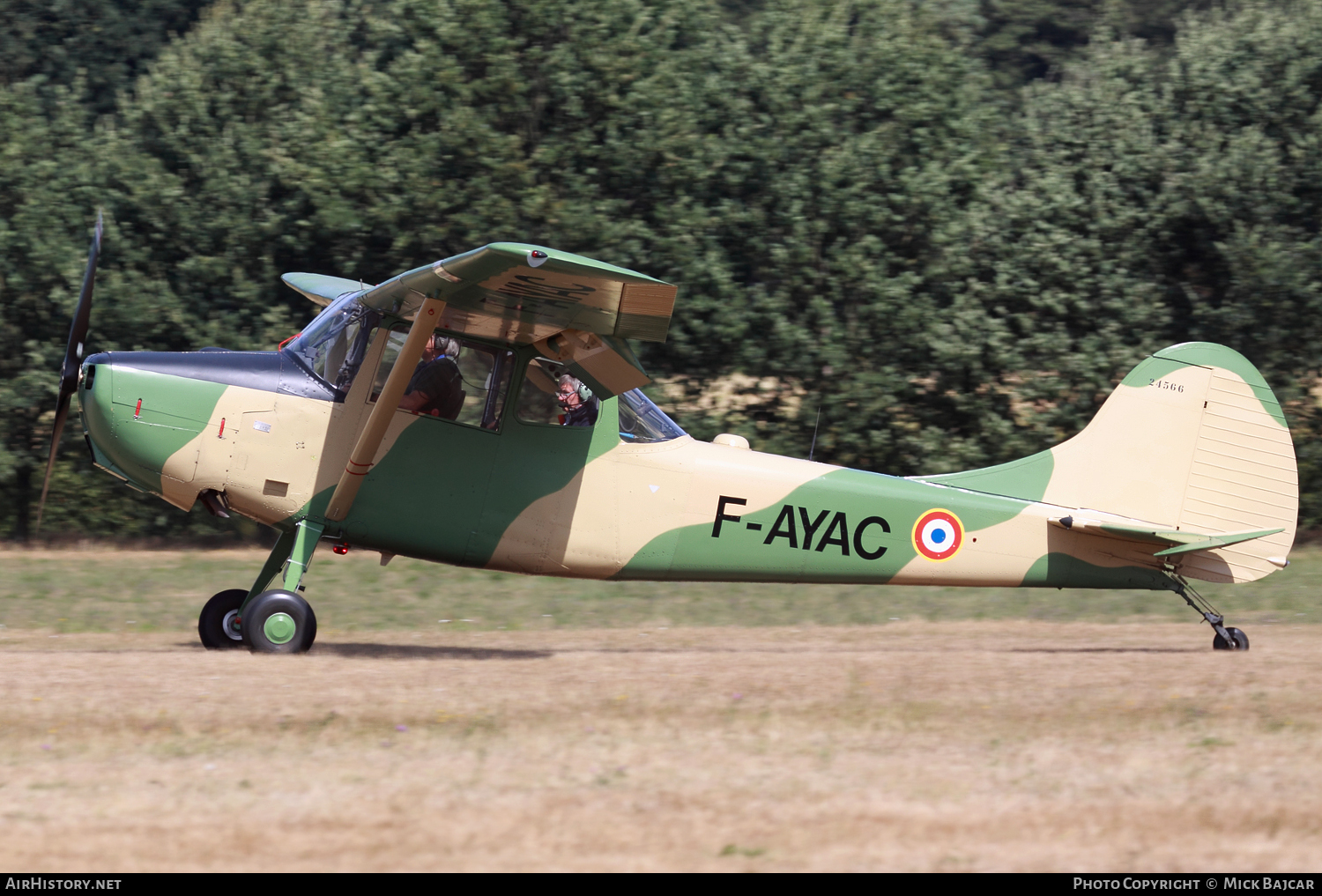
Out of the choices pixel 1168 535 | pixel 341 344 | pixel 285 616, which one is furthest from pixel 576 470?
pixel 1168 535

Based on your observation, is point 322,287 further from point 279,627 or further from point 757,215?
point 757,215

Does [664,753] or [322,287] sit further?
[322,287]

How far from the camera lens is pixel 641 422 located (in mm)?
10367

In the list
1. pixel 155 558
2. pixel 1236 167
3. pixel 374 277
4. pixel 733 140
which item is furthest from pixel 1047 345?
pixel 155 558

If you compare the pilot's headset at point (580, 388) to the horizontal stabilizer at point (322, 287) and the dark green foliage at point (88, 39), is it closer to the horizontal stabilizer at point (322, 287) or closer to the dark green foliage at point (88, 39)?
the horizontal stabilizer at point (322, 287)

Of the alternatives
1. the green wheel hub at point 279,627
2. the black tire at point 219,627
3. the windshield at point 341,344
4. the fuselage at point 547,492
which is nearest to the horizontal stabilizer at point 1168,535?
the fuselage at point 547,492

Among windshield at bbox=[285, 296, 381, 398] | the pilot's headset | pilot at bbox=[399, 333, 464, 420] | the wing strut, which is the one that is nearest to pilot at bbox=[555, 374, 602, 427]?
the pilot's headset

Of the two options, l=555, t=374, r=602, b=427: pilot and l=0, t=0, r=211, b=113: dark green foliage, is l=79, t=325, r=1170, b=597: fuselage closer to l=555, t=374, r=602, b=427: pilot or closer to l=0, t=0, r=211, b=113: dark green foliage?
l=555, t=374, r=602, b=427: pilot

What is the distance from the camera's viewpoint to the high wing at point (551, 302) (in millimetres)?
8297

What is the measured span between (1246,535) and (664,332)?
189 inches

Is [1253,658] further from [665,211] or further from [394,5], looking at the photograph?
[394,5]

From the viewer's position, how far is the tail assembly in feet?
34.9

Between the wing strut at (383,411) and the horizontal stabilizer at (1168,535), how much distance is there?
5.13m

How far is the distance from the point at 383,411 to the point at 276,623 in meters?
1.67
